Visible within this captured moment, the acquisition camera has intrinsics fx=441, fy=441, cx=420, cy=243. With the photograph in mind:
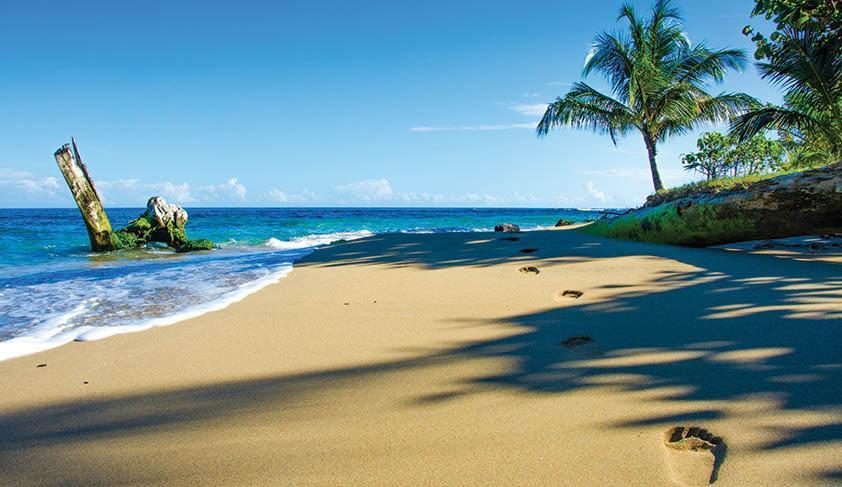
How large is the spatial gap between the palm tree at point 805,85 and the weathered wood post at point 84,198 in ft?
55.5

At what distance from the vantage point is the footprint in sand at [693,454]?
1.33m

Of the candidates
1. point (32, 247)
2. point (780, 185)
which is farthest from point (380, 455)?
point (32, 247)

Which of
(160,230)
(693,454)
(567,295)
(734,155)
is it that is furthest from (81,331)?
(734,155)

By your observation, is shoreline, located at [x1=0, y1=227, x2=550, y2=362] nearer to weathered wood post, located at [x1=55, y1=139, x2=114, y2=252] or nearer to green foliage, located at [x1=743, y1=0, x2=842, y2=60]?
green foliage, located at [x1=743, y1=0, x2=842, y2=60]

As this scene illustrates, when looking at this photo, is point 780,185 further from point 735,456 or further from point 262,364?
point 262,364

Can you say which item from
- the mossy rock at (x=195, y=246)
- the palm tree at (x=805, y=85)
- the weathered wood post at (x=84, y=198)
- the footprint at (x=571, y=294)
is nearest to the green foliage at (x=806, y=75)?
the palm tree at (x=805, y=85)

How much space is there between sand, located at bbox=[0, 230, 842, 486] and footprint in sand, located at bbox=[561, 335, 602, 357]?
0.05 ft

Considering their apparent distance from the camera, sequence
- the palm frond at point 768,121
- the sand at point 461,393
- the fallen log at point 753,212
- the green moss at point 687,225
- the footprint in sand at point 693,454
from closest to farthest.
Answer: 1. the footprint in sand at point 693,454
2. the sand at point 461,393
3. the fallen log at point 753,212
4. the green moss at point 687,225
5. the palm frond at point 768,121

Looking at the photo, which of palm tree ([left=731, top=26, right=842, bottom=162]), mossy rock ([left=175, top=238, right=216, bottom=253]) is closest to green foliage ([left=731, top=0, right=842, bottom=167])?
palm tree ([left=731, top=26, right=842, bottom=162])

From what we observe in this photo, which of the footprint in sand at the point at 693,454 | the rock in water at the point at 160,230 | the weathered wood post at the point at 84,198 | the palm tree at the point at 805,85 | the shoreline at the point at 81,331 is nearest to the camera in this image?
the footprint in sand at the point at 693,454

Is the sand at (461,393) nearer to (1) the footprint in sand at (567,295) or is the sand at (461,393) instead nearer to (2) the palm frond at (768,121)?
(1) the footprint in sand at (567,295)

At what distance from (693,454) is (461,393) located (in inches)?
34.8

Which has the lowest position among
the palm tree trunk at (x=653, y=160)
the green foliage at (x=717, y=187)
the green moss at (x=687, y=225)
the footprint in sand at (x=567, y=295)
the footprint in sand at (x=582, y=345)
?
the footprint in sand at (x=582, y=345)

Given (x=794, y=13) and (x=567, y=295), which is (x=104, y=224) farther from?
(x=794, y=13)
